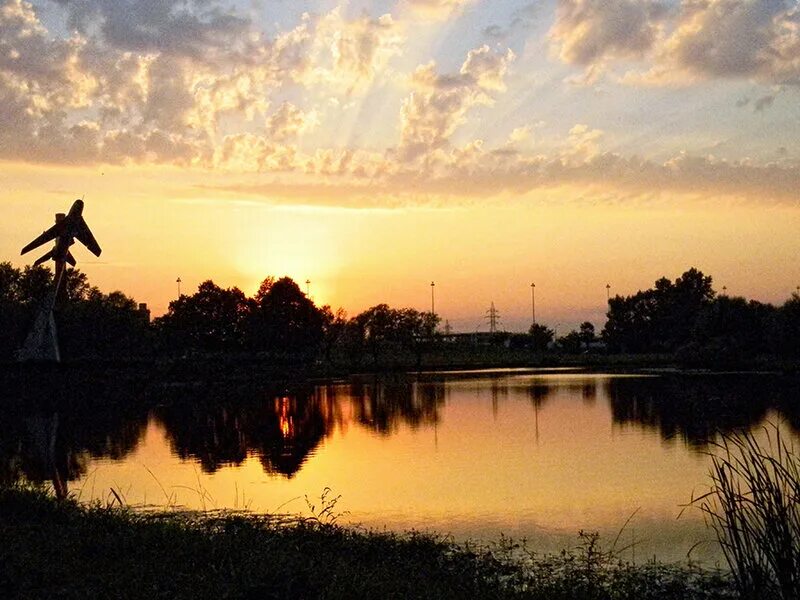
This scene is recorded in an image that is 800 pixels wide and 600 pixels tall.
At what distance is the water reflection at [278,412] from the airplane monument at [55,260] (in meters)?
4.09

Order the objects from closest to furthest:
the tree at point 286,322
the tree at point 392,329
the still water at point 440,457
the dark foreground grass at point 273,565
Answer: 1. the dark foreground grass at point 273,565
2. the still water at point 440,457
3. the tree at point 286,322
4. the tree at point 392,329

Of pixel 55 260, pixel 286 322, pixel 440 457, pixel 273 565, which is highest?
pixel 55 260

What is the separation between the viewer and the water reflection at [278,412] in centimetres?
3038

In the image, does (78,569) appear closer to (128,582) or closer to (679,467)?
(128,582)

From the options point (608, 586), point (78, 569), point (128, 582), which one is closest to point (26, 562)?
point (78, 569)

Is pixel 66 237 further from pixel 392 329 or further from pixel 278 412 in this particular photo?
pixel 392 329

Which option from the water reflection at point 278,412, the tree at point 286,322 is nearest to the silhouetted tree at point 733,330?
the water reflection at point 278,412

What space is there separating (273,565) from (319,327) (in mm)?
Result: 101530

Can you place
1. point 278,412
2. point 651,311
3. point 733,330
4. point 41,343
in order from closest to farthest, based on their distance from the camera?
point 278,412 → point 41,343 → point 733,330 → point 651,311

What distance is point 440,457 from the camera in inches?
1098

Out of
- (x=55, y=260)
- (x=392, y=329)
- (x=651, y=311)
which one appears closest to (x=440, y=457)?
(x=55, y=260)

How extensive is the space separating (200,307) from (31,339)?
4182 cm

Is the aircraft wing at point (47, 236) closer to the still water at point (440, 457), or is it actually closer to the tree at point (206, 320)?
the still water at point (440, 457)

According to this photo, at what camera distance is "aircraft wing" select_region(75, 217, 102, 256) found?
73938mm
